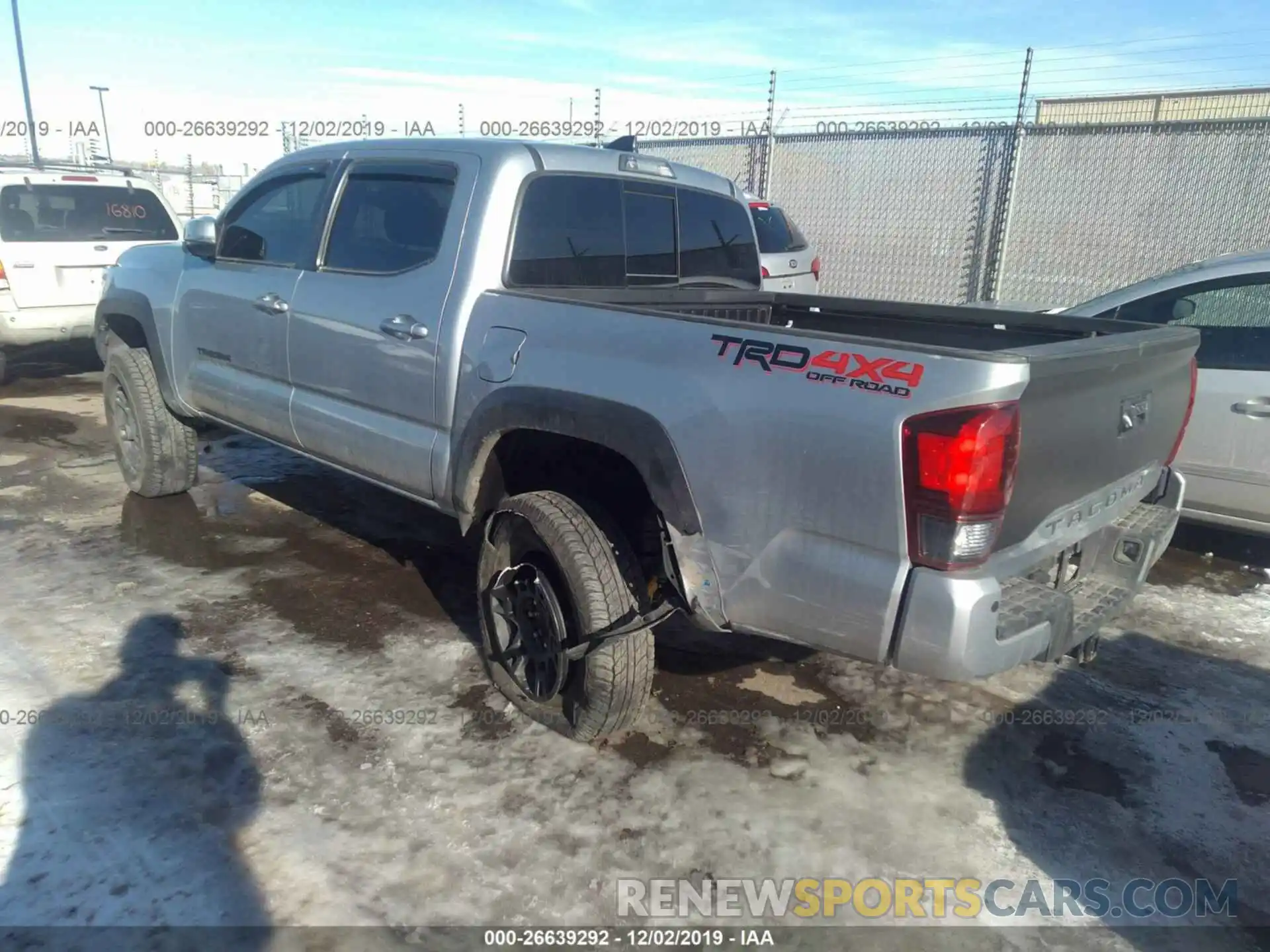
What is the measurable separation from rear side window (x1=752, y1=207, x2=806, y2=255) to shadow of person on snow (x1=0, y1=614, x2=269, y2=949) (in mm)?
7916

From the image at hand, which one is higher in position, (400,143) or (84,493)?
(400,143)

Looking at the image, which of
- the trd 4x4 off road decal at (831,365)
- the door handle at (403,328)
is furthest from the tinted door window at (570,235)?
the trd 4x4 off road decal at (831,365)

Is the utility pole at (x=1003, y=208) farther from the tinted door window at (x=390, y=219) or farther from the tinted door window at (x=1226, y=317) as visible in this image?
the tinted door window at (x=390, y=219)

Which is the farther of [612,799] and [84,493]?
[84,493]

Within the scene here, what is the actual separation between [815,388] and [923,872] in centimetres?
146

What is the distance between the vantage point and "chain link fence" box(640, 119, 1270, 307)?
398 inches

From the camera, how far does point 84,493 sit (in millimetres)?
5832

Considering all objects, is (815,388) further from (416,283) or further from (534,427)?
(416,283)

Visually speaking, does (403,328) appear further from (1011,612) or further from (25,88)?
(25,88)

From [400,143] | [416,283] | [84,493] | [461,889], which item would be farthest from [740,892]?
[84,493]

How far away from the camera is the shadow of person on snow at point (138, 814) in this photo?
8.05 ft

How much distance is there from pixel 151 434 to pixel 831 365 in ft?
14.7

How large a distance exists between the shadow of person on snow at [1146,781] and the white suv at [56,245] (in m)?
8.42

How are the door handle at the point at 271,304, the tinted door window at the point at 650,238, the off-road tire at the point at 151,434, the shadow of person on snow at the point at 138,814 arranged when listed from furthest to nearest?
the off-road tire at the point at 151,434 < the door handle at the point at 271,304 < the tinted door window at the point at 650,238 < the shadow of person on snow at the point at 138,814
